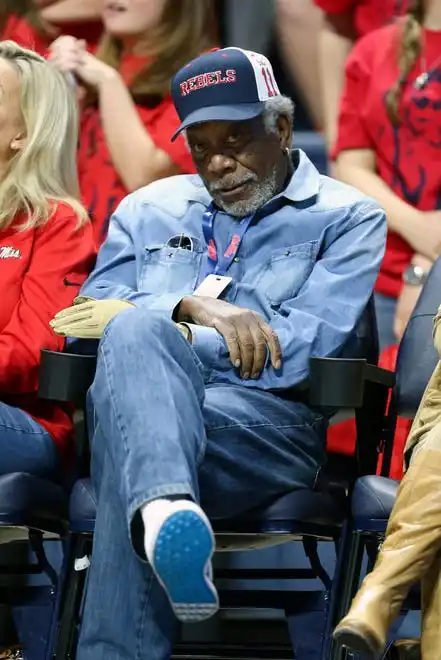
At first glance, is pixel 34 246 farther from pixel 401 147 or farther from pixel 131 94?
pixel 401 147

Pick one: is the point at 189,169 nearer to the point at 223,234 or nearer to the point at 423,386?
the point at 223,234

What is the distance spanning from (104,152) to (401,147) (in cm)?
77

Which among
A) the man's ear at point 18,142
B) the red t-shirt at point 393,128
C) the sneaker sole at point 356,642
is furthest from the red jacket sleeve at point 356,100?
the sneaker sole at point 356,642

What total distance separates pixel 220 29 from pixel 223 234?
2.76ft

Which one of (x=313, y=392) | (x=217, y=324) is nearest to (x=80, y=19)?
(x=217, y=324)

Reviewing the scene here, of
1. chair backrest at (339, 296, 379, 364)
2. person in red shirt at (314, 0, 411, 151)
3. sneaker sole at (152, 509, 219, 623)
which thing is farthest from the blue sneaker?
person in red shirt at (314, 0, 411, 151)

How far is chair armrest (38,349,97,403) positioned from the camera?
250cm

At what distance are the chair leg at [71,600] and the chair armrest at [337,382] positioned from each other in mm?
502

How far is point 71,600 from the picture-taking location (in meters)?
2.43

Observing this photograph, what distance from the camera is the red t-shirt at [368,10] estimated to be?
3.36 meters

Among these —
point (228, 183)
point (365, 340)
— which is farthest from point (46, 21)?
point (365, 340)

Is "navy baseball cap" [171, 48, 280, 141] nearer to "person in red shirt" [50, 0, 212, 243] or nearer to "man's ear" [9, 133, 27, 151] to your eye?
"man's ear" [9, 133, 27, 151]

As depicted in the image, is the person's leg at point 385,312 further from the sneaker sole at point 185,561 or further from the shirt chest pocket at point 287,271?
the sneaker sole at point 185,561

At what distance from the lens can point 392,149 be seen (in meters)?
3.32
